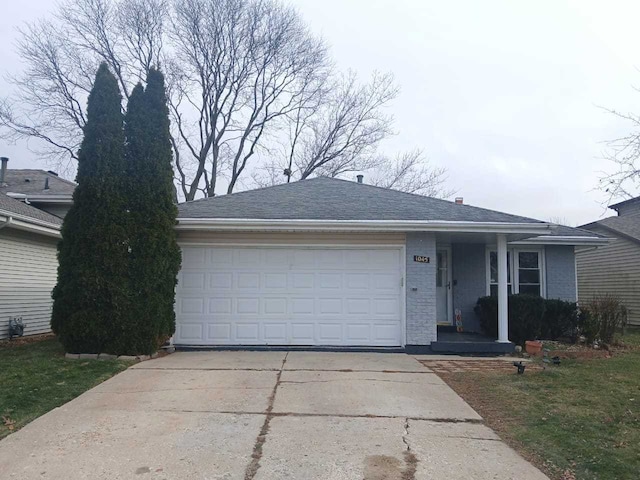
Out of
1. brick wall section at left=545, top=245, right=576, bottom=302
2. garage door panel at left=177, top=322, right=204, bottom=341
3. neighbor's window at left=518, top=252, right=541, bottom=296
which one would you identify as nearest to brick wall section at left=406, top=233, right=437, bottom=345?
neighbor's window at left=518, top=252, right=541, bottom=296

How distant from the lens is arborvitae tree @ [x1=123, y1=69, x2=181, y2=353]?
9344 millimetres

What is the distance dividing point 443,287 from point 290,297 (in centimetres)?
439

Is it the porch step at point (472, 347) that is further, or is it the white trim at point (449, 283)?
the white trim at point (449, 283)

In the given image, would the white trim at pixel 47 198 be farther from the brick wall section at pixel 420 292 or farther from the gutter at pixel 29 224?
the brick wall section at pixel 420 292

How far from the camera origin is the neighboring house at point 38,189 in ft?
57.5

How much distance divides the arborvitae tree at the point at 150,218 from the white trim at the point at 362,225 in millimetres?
725

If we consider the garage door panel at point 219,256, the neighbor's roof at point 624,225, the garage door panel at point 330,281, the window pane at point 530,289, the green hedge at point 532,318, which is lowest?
the green hedge at point 532,318

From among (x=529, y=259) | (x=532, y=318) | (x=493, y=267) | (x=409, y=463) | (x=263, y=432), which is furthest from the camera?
(x=529, y=259)

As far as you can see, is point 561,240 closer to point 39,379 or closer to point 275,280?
point 275,280

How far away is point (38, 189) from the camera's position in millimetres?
18500

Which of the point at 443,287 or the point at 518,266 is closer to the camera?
the point at 443,287

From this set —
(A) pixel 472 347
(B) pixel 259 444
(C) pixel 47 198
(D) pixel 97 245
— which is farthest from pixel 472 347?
(C) pixel 47 198

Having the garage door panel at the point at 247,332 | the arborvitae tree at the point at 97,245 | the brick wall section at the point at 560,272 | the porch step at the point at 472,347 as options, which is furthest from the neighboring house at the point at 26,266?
the brick wall section at the point at 560,272

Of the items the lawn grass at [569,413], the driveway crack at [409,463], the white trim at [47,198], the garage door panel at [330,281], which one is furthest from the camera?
the white trim at [47,198]
